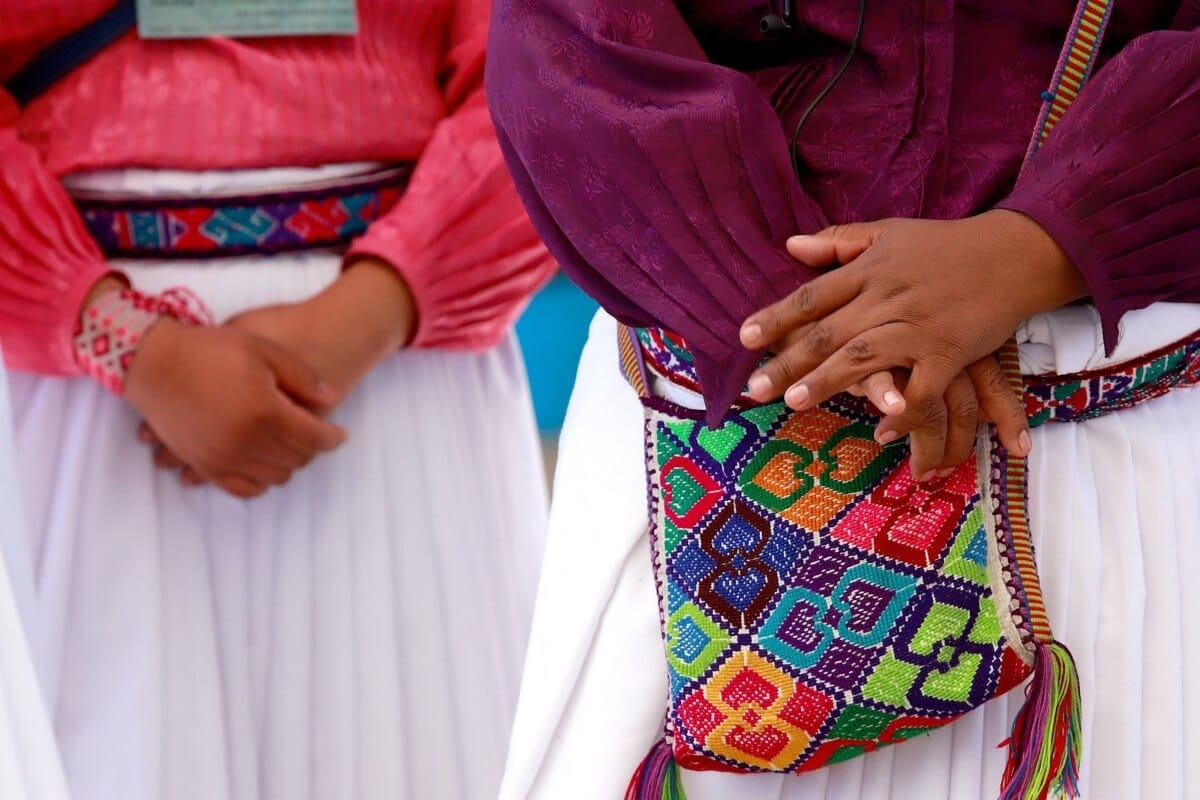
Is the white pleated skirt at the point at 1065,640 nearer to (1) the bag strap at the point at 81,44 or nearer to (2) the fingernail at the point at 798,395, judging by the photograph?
(2) the fingernail at the point at 798,395

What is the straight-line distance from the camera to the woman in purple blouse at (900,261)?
34.9 inches

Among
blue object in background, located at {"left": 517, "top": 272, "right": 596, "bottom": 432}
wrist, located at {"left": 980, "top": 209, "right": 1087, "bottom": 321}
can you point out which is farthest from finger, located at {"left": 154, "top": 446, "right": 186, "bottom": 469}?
blue object in background, located at {"left": 517, "top": 272, "right": 596, "bottom": 432}

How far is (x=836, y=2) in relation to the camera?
3.19 ft

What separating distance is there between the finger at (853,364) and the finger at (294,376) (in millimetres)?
686

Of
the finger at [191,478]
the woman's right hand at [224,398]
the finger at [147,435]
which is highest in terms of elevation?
the woman's right hand at [224,398]

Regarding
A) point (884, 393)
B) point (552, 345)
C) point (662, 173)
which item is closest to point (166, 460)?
point (662, 173)

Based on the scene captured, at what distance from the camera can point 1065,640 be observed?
0.95m

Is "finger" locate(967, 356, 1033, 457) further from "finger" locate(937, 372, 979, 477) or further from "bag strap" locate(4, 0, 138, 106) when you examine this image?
"bag strap" locate(4, 0, 138, 106)

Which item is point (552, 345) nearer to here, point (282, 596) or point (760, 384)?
point (282, 596)

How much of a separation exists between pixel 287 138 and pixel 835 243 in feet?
2.40

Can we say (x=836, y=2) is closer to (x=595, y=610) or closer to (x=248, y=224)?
Answer: (x=595, y=610)

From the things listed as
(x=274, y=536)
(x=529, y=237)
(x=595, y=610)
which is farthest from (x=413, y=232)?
(x=595, y=610)

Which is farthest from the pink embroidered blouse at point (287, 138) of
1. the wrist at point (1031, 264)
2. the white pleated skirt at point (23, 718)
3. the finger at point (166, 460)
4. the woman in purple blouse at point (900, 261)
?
the wrist at point (1031, 264)

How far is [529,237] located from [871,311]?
2.49 ft
